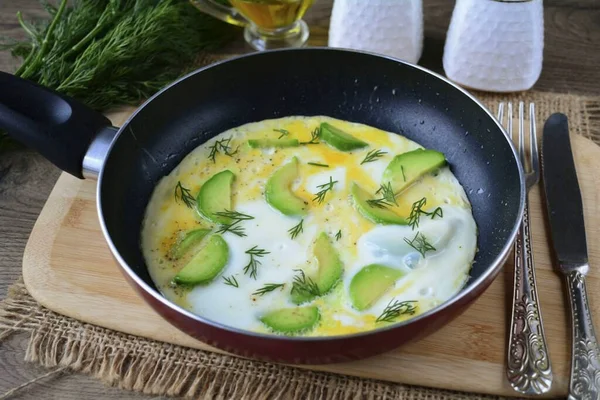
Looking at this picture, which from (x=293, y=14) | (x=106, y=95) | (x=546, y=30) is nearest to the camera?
(x=106, y=95)

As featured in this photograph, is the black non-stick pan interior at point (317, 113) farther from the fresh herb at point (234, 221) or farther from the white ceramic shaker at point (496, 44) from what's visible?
the white ceramic shaker at point (496, 44)

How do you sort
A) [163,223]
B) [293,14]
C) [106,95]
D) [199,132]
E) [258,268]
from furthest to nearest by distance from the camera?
1. [293,14]
2. [106,95]
3. [199,132]
4. [163,223]
5. [258,268]

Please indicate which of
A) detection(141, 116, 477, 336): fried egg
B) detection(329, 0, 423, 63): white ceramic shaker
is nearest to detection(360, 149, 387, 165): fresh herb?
detection(141, 116, 477, 336): fried egg

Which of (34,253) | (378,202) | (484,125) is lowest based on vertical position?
(34,253)

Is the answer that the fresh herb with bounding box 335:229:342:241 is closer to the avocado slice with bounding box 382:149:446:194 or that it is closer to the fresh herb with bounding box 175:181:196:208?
the avocado slice with bounding box 382:149:446:194

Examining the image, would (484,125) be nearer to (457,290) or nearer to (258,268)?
(457,290)

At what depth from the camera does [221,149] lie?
223 centimetres

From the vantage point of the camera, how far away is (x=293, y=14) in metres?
2.77

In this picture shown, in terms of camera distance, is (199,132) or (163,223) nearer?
(163,223)

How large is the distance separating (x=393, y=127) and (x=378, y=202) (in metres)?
0.41

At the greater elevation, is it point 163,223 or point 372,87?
point 372,87

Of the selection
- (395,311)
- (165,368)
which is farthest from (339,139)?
(165,368)

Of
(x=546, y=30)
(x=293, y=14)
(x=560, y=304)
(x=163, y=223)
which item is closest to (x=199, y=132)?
(x=163, y=223)

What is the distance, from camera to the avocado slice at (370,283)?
173 centimetres
